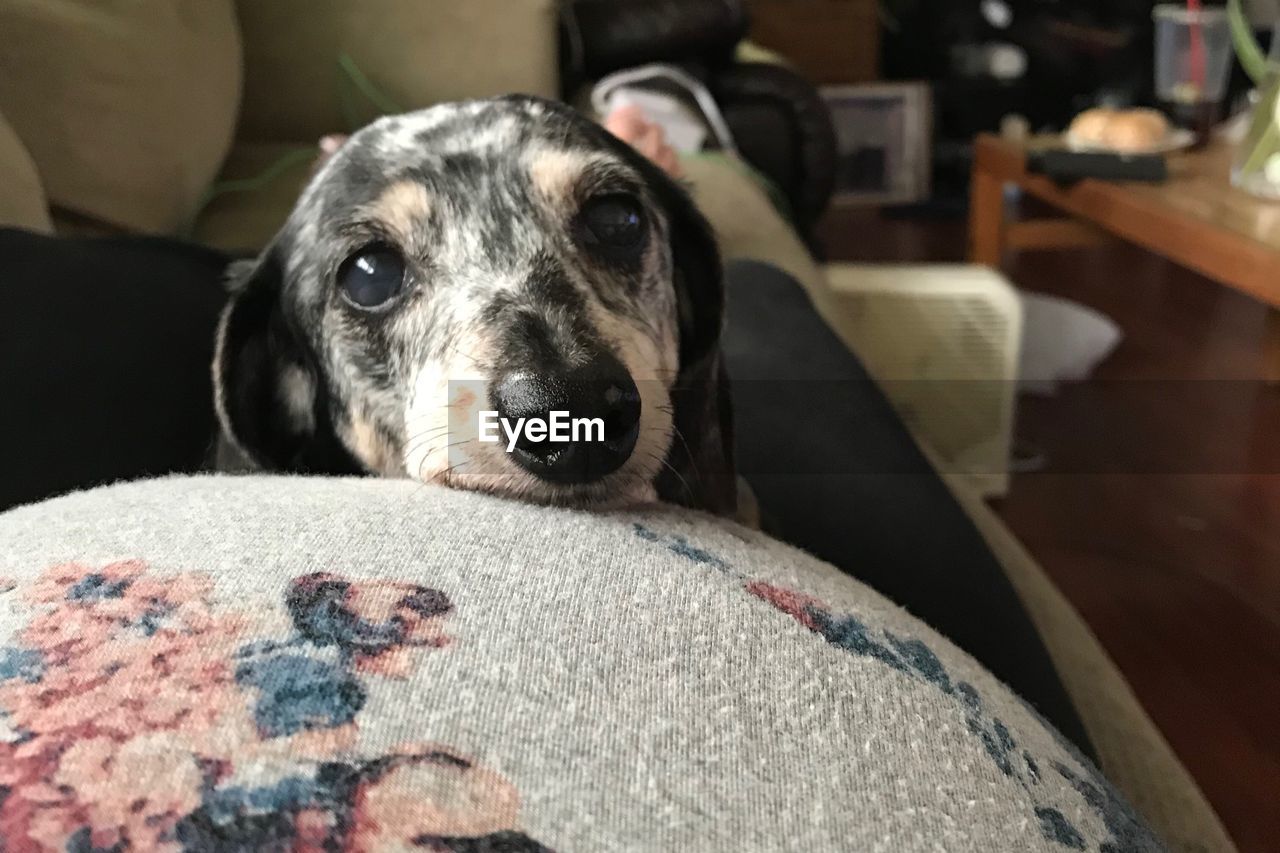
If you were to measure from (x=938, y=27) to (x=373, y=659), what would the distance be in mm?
5712

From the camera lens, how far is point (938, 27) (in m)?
5.34

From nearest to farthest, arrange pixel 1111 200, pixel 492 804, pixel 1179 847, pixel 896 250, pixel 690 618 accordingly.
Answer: pixel 492 804
pixel 690 618
pixel 1179 847
pixel 1111 200
pixel 896 250

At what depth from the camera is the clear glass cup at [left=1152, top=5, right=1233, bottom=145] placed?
3016mm

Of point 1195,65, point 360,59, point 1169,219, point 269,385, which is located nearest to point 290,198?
point 360,59

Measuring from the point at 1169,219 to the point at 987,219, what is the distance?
1.08 m

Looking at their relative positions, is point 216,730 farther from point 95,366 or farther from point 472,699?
point 95,366

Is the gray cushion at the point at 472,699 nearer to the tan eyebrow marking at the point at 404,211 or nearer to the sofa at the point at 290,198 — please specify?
the sofa at the point at 290,198

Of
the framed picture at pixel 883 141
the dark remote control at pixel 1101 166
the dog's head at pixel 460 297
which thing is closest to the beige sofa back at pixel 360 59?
the dark remote control at pixel 1101 166

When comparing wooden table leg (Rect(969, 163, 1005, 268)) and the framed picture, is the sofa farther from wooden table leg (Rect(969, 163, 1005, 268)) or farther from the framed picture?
the framed picture

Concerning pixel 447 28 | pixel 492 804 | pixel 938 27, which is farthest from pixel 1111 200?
pixel 938 27

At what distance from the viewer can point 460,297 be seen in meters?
0.96

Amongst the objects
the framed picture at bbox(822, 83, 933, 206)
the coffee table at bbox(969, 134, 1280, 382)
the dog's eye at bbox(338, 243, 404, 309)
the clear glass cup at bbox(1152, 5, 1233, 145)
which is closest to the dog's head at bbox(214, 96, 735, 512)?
the dog's eye at bbox(338, 243, 404, 309)

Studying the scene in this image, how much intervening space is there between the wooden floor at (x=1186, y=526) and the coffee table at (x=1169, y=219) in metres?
0.31

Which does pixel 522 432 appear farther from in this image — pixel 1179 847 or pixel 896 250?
pixel 896 250
